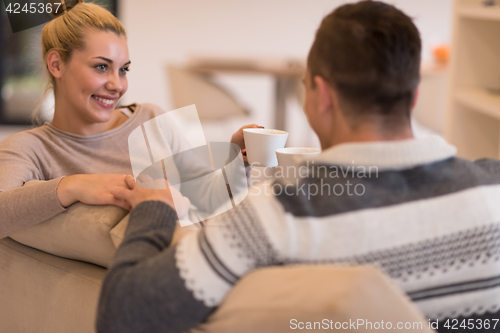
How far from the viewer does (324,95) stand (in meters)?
0.72

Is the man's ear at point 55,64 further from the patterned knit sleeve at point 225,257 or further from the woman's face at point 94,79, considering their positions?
the patterned knit sleeve at point 225,257

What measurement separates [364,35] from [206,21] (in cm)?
450

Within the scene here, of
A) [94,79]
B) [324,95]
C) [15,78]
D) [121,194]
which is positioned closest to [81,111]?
[94,79]

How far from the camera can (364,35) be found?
0.67 metres

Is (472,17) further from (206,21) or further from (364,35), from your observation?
(206,21)

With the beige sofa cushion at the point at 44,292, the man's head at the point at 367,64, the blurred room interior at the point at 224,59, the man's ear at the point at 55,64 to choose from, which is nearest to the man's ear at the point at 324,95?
the man's head at the point at 367,64

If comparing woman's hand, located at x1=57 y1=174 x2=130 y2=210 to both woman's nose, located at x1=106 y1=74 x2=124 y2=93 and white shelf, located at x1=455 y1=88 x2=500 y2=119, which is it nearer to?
woman's nose, located at x1=106 y1=74 x2=124 y2=93

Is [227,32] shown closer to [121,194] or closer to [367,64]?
[121,194]

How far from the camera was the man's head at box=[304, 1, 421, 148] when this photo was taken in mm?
673

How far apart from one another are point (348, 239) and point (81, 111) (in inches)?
38.5

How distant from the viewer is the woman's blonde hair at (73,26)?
1295mm

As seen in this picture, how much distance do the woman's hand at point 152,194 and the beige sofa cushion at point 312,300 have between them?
0.26m

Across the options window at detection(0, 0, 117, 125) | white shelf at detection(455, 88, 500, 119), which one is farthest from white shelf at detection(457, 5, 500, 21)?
window at detection(0, 0, 117, 125)

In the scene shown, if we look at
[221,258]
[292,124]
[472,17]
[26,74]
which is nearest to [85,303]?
[221,258]
